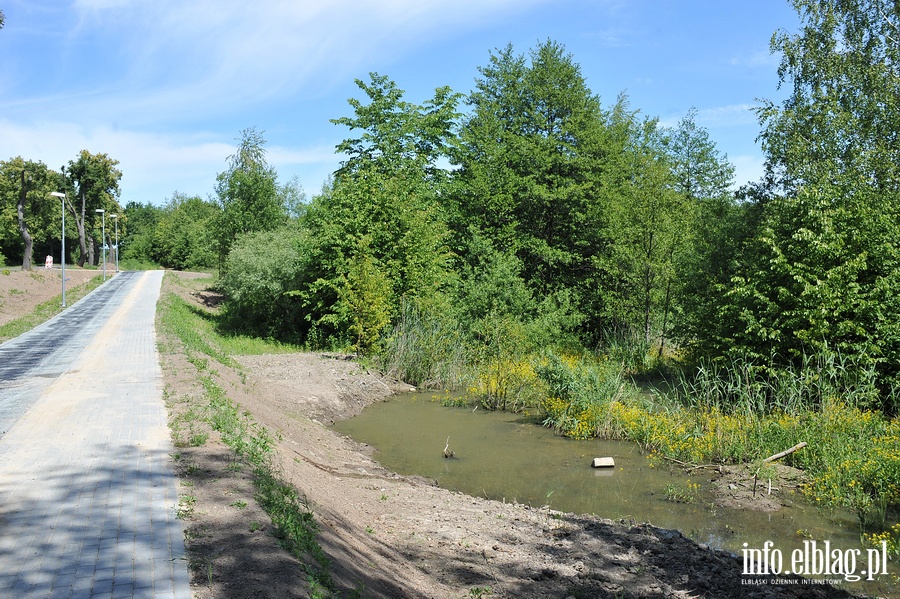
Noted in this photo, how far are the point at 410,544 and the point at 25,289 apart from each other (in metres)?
41.8

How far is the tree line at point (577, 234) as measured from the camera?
584 inches

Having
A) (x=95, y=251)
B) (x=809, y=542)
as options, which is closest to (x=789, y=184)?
(x=809, y=542)

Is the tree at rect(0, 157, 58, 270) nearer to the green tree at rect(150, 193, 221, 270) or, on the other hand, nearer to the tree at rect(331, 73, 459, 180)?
the green tree at rect(150, 193, 221, 270)

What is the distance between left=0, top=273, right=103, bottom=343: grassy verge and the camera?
2211 centimetres

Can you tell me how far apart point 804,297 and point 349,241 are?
Result: 48.6ft

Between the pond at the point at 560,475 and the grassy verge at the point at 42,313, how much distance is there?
46.9 ft

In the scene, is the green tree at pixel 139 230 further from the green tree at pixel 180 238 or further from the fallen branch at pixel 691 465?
the fallen branch at pixel 691 465

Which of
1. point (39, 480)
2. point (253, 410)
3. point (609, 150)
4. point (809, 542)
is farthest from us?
point (609, 150)

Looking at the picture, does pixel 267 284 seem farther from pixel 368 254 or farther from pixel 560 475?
pixel 560 475

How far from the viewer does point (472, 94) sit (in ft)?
112

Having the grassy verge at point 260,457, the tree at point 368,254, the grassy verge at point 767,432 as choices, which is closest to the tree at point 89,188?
the tree at point 368,254

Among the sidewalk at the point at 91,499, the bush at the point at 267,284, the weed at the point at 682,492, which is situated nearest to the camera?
the sidewalk at the point at 91,499

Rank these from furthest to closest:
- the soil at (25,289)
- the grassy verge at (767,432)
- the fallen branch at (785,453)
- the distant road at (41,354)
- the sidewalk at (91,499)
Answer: the soil at (25,289) → the distant road at (41,354) → the fallen branch at (785,453) → the grassy verge at (767,432) → the sidewalk at (91,499)

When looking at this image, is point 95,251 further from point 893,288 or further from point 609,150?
point 893,288
